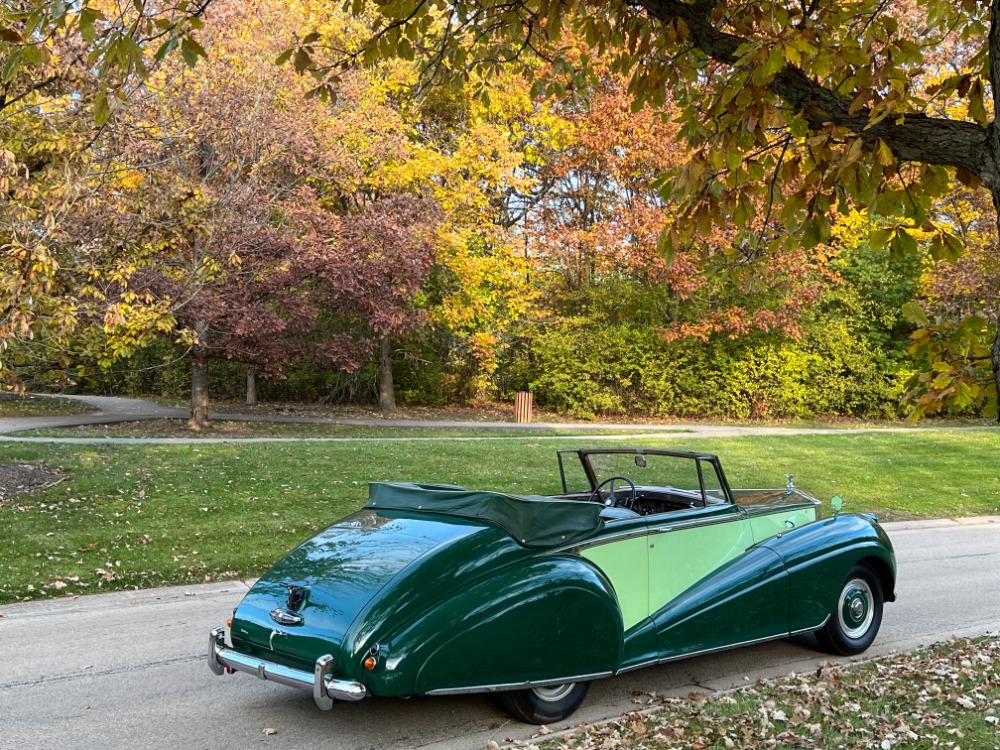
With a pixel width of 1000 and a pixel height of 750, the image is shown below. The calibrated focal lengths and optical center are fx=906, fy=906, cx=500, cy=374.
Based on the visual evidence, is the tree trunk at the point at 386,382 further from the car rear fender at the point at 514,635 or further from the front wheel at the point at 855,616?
the car rear fender at the point at 514,635

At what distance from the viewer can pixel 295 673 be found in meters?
4.85

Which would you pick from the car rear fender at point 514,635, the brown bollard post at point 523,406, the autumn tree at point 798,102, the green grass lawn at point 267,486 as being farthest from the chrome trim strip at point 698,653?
the brown bollard post at point 523,406

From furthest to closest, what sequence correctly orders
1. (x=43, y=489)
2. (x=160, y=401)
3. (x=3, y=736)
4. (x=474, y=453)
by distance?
(x=160, y=401), (x=474, y=453), (x=43, y=489), (x=3, y=736)

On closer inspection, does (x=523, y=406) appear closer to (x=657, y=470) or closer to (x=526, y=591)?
(x=657, y=470)

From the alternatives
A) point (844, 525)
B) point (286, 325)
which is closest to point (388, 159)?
point (286, 325)

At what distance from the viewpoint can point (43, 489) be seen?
479 inches

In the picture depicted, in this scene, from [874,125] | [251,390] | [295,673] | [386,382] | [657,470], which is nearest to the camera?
[874,125]

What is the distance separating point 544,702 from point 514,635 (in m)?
0.61

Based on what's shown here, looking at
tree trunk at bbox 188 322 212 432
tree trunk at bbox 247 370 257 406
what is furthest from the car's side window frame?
tree trunk at bbox 247 370 257 406

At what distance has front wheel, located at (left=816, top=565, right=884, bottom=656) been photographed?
6.77m

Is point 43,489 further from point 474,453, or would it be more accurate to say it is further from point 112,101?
point 474,453

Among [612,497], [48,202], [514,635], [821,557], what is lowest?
[514,635]

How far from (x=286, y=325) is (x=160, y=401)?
1212 centimetres

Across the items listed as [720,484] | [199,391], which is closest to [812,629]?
[720,484]
